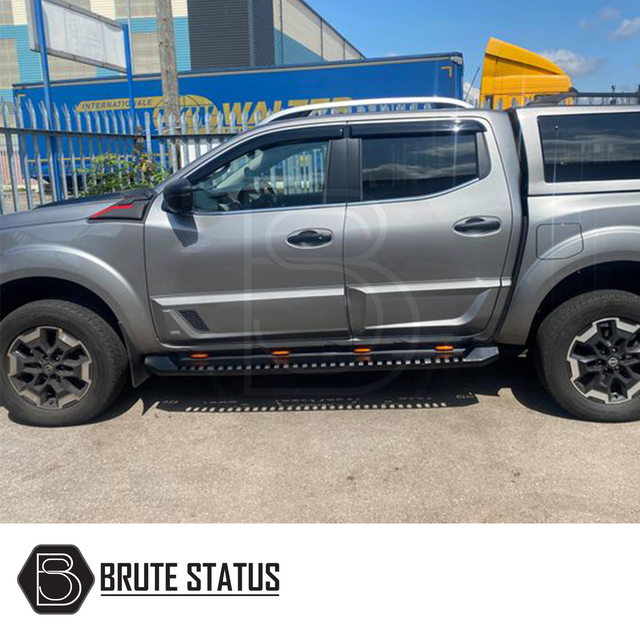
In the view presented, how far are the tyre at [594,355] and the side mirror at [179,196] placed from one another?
231 cm

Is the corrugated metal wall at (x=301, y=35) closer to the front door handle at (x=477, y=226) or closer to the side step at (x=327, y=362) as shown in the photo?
the front door handle at (x=477, y=226)

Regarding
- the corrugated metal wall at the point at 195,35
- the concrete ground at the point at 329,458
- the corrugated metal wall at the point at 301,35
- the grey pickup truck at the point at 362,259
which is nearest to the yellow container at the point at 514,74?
the grey pickup truck at the point at 362,259

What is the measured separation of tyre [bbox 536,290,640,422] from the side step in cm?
38

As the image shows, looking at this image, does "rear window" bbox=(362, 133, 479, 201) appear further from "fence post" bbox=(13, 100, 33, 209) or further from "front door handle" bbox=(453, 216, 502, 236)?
"fence post" bbox=(13, 100, 33, 209)

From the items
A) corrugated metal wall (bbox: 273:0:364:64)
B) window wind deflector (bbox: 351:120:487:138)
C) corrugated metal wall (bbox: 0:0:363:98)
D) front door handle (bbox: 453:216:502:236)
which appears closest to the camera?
front door handle (bbox: 453:216:502:236)

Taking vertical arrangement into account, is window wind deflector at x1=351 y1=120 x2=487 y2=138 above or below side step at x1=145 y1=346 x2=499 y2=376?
above

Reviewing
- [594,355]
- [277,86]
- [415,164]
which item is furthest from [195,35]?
[594,355]

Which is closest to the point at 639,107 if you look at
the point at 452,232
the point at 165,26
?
the point at 452,232

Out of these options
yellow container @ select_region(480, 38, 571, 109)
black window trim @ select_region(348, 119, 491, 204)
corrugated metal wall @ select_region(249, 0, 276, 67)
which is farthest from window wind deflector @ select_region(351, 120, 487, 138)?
corrugated metal wall @ select_region(249, 0, 276, 67)

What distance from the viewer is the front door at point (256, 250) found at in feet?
12.1

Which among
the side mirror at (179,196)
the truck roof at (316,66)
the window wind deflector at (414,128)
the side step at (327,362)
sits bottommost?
the side step at (327,362)

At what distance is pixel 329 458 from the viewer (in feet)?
11.5

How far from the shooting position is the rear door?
3.66 meters

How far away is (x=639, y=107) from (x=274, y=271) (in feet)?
8.08
